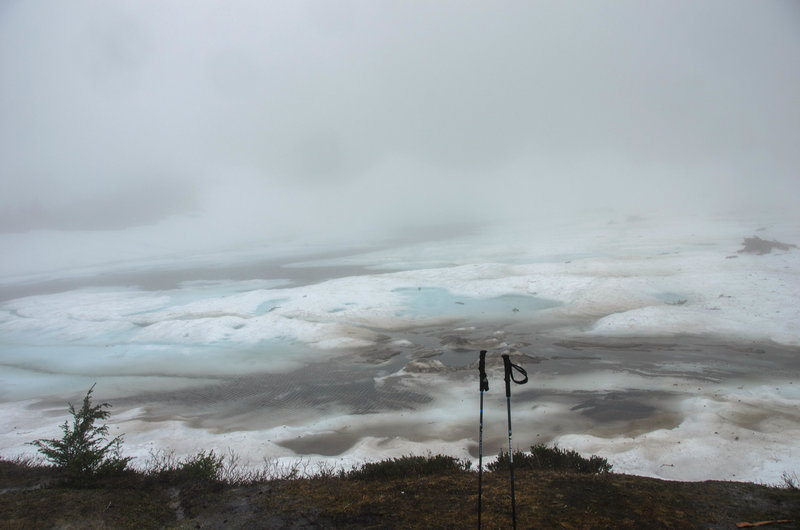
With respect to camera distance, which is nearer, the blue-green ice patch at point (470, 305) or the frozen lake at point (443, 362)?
the frozen lake at point (443, 362)

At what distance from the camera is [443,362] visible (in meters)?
17.1

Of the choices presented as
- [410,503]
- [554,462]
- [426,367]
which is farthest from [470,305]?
[410,503]

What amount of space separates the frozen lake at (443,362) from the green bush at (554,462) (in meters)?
1.57

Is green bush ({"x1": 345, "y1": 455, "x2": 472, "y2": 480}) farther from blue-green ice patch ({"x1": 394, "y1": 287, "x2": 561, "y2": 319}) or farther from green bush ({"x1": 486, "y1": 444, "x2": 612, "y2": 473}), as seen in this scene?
blue-green ice patch ({"x1": 394, "y1": 287, "x2": 561, "y2": 319})

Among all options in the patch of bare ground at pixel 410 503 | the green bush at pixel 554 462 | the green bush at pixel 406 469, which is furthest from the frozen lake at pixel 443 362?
the patch of bare ground at pixel 410 503

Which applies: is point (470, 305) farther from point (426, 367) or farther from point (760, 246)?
point (760, 246)

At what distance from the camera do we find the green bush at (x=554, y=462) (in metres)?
7.93

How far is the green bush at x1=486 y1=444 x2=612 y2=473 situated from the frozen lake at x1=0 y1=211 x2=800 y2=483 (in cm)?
157

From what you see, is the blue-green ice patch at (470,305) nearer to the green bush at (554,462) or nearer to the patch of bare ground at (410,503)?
the green bush at (554,462)

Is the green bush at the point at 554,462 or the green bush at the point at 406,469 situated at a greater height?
the green bush at the point at 406,469

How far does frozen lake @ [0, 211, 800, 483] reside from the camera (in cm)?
1101

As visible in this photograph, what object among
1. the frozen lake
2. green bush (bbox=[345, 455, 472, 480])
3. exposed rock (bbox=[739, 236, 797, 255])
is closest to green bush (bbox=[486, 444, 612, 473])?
green bush (bbox=[345, 455, 472, 480])

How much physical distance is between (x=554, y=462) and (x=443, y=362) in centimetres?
891

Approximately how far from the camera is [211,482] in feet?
25.1
